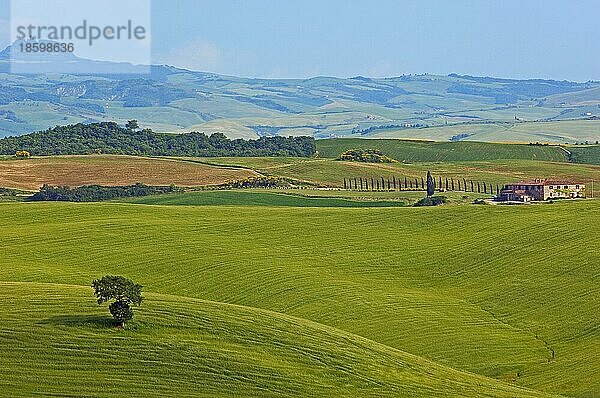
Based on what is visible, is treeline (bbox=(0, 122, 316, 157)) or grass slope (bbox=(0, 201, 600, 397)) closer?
grass slope (bbox=(0, 201, 600, 397))

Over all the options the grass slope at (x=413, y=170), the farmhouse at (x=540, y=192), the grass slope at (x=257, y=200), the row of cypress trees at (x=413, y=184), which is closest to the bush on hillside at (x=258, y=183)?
the grass slope at (x=413, y=170)

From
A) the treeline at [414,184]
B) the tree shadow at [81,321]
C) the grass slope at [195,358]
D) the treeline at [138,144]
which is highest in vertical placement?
the treeline at [138,144]

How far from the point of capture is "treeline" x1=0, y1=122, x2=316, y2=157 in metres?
154

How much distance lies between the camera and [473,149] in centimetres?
16888

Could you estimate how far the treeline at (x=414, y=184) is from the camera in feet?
383

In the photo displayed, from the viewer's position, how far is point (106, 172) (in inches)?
4779

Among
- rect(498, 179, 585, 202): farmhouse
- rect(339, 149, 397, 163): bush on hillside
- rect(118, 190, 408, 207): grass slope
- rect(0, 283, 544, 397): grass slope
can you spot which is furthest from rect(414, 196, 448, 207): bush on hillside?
rect(339, 149, 397, 163): bush on hillside

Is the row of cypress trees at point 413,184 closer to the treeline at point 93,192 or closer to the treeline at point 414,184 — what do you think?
the treeline at point 414,184

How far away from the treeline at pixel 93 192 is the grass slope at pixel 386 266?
64.5 feet

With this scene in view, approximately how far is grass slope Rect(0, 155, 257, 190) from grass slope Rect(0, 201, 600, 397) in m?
29.7

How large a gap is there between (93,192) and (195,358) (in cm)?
7074

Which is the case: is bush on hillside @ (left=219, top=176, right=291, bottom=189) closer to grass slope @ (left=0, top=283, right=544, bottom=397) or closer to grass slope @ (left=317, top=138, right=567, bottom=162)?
grass slope @ (left=317, top=138, right=567, bottom=162)

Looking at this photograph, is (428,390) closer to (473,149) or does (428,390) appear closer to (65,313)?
(65,313)

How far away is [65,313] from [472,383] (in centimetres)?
1604
